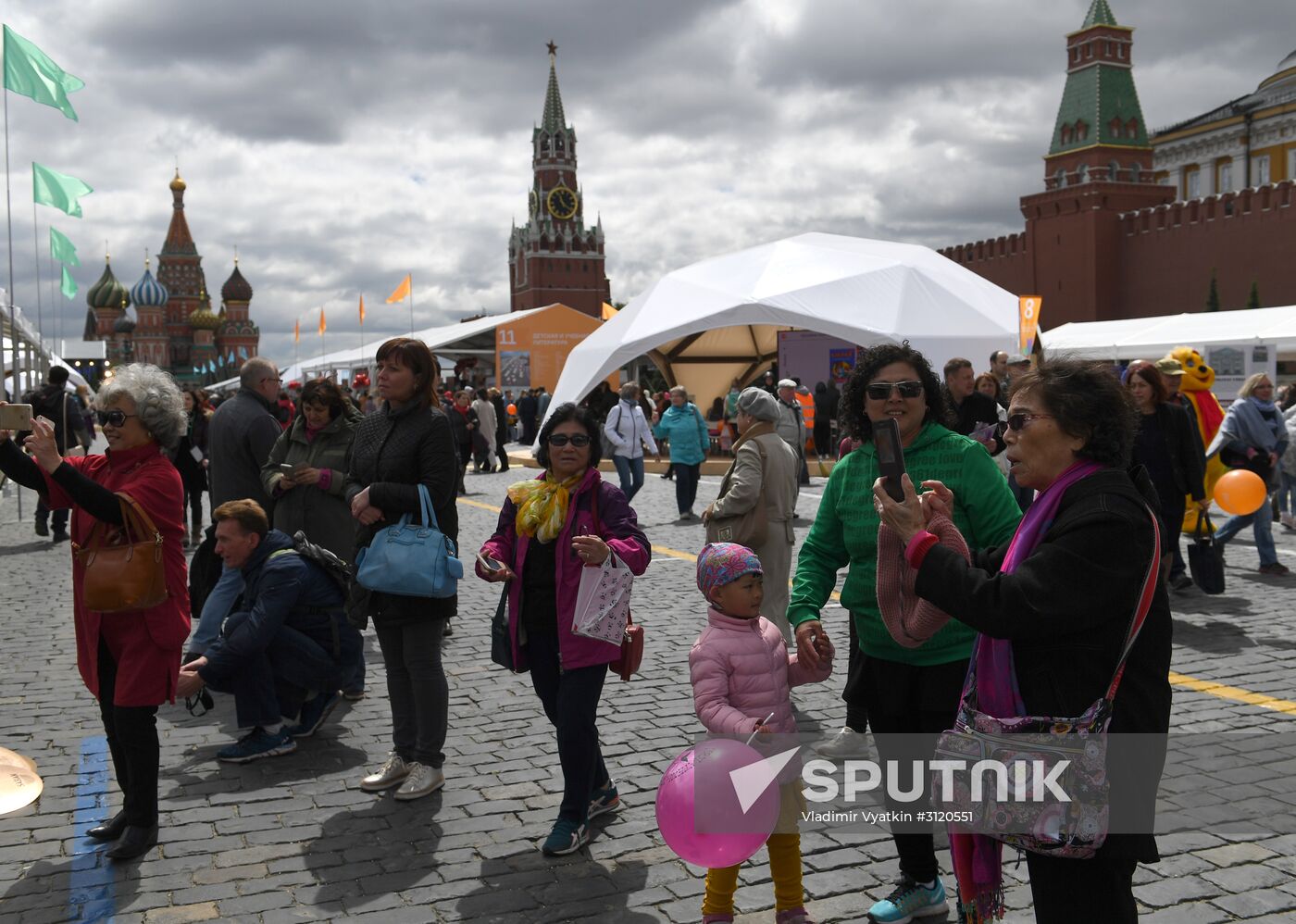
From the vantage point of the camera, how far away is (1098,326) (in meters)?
28.0

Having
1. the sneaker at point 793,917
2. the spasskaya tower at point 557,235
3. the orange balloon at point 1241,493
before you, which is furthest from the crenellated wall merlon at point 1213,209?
the spasskaya tower at point 557,235

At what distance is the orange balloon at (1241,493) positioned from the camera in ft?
26.8

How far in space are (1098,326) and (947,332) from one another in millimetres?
10581

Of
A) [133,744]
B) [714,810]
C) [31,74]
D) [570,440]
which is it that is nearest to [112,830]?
[133,744]

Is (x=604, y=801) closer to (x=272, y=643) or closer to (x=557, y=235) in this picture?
(x=272, y=643)

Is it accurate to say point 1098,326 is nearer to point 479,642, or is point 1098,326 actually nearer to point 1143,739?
point 479,642

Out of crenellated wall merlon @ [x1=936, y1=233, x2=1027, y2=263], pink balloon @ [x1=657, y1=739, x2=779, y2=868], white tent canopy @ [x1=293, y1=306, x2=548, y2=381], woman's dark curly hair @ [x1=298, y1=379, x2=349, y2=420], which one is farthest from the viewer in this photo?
crenellated wall merlon @ [x1=936, y1=233, x2=1027, y2=263]

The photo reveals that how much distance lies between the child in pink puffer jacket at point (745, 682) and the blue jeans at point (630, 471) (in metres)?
9.53

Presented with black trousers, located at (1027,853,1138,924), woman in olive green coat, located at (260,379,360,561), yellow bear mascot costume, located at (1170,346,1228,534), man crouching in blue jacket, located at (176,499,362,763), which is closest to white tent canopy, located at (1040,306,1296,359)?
yellow bear mascot costume, located at (1170,346,1228,534)

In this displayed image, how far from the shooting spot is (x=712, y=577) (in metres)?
3.12

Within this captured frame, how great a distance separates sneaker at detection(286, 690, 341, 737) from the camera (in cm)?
502

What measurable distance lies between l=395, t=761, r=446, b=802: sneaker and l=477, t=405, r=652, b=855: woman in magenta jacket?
0.62 metres

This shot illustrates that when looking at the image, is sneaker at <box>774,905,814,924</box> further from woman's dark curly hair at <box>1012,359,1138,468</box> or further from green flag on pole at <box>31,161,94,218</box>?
green flag on pole at <box>31,161,94,218</box>

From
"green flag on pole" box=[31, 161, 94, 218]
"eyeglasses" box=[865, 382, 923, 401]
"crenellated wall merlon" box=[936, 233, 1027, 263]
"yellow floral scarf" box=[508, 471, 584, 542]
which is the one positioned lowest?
"yellow floral scarf" box=[508, 471, 584, 542]
